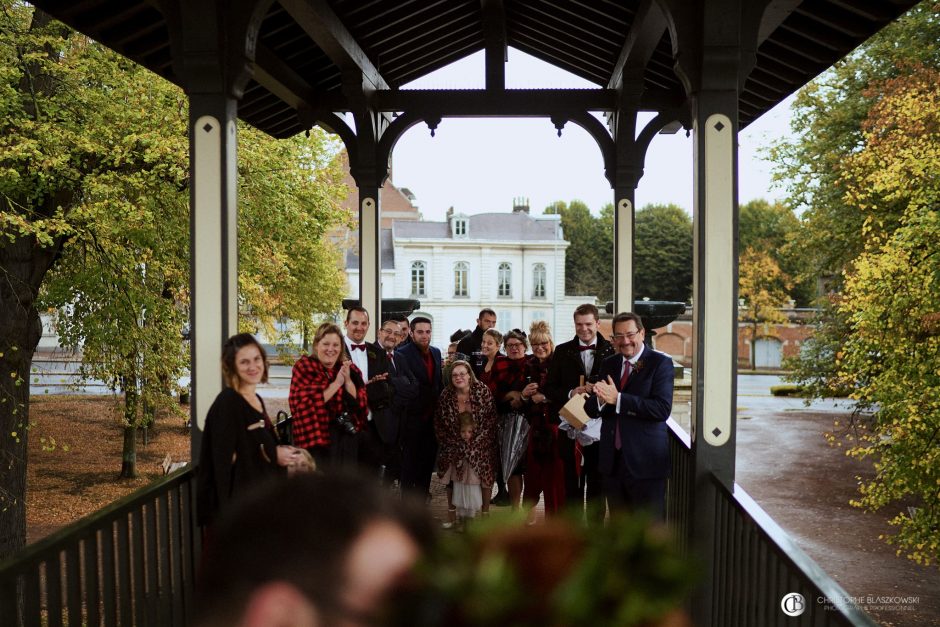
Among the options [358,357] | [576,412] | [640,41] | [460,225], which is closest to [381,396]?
[358,357]

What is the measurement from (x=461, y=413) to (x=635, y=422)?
2.03 meters

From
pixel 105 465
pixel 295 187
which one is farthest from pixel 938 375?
pixel 105 465

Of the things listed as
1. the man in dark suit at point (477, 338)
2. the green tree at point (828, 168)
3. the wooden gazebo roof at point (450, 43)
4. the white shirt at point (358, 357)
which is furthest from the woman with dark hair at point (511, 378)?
the green tree at point (828, 168)

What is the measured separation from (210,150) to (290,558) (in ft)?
15.3

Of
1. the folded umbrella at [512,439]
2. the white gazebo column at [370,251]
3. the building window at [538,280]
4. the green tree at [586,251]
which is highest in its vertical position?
the green tree at [586,251]

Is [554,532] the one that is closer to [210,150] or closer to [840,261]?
[210,150]

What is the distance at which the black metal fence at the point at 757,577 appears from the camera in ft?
7.96

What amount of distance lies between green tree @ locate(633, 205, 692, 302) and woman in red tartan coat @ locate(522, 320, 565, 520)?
5344 centimetres

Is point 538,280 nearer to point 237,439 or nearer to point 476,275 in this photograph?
point 476,275

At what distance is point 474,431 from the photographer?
6.75 meters

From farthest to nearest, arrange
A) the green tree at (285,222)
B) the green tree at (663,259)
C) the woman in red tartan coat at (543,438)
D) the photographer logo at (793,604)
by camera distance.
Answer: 1. the green tree at (663,259)
2. the green tree at (285,222)
3. the woman in red tartan coat at (543,438)
4. the photographer logo at (793,604)

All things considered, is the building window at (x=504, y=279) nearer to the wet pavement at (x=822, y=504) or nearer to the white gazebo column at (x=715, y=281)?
the wet pavement at (x=822, y=504)

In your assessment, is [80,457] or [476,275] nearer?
[80,457]

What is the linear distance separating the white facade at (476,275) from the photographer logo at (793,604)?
43.9 m
